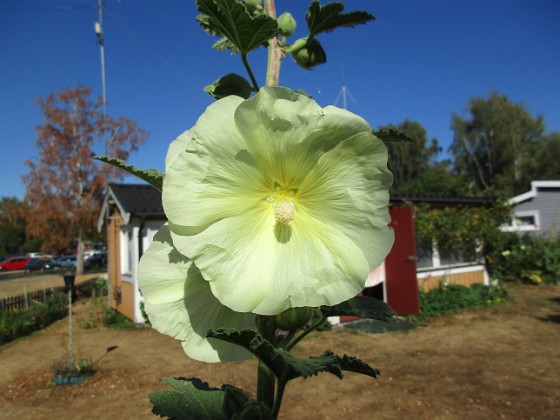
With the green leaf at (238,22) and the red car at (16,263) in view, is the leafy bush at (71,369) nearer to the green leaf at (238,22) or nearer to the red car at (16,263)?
the green leaf at (238,22)

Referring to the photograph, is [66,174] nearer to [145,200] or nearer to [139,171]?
[145,200]

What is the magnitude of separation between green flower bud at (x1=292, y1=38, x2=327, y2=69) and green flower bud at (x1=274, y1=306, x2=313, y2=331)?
2.21 feet

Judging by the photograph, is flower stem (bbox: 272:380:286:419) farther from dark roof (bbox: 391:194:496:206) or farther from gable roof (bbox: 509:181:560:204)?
gable roof (bbox: 509:181:560:204)

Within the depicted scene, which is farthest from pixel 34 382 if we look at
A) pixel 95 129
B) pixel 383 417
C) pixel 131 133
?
pixel 95 129

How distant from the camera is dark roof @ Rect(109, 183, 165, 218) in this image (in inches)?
411

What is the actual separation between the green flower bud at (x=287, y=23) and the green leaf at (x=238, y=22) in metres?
0.18

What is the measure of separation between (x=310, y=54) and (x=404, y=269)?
355 inches

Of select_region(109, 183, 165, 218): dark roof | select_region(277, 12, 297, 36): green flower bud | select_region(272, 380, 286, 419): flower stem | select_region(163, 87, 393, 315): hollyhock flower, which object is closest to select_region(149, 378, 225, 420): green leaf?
select_region(272, 380, 286, 419): flower stem

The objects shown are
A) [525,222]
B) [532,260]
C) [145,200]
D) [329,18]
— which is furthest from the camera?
[525,222]

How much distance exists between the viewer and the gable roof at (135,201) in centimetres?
1044

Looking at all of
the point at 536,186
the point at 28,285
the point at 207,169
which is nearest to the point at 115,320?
the point at 207,169

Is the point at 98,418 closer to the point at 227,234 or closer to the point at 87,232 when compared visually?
the point at 227,234

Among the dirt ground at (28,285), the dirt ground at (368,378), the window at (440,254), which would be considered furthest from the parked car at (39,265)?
the window at (440,254)

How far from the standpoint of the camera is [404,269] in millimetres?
9469
